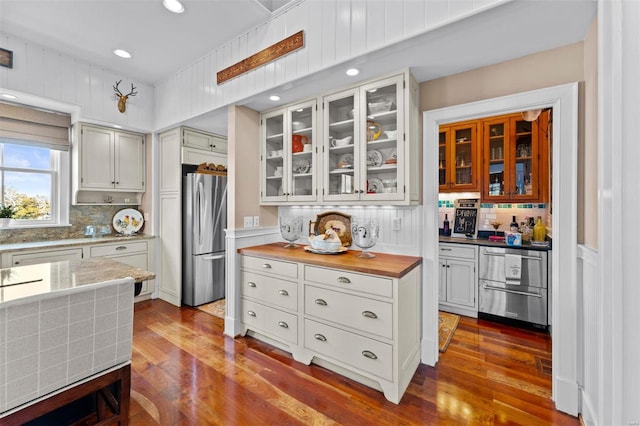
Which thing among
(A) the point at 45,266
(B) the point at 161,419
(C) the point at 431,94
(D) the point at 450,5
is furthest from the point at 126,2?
(B) the point at 161,419

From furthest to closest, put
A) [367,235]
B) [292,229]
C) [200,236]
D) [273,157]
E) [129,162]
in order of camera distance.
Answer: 1. [129,162]
2. [200,236]
3. [273,157]
4. [292,229]
5. [367,235]

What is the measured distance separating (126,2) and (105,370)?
106 inches

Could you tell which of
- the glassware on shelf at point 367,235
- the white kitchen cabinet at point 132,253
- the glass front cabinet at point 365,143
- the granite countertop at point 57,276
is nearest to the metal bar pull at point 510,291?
the glassware on shelf at point 367,235

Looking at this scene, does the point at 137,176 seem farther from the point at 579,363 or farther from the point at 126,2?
the point at 579,363

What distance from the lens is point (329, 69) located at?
6.98 feet

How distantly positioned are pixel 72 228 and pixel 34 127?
48.9 inches

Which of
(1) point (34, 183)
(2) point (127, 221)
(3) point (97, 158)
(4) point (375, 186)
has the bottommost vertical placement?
(2) point (127, 221)

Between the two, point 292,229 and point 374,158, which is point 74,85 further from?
point 374,158

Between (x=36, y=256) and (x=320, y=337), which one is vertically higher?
(x=36, y=256)

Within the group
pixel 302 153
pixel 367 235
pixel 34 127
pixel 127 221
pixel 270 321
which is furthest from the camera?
pixel 127 221

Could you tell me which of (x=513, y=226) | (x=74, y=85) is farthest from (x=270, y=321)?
(x=74, y=85)

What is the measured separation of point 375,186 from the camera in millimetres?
2348

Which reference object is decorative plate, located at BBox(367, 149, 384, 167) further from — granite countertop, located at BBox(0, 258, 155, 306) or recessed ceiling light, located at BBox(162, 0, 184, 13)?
recessed ceiling light, located at BBox(162, 0, 184, 13)

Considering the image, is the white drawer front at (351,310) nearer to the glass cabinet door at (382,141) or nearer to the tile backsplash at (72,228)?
the glass cabinet door at (382,141)
